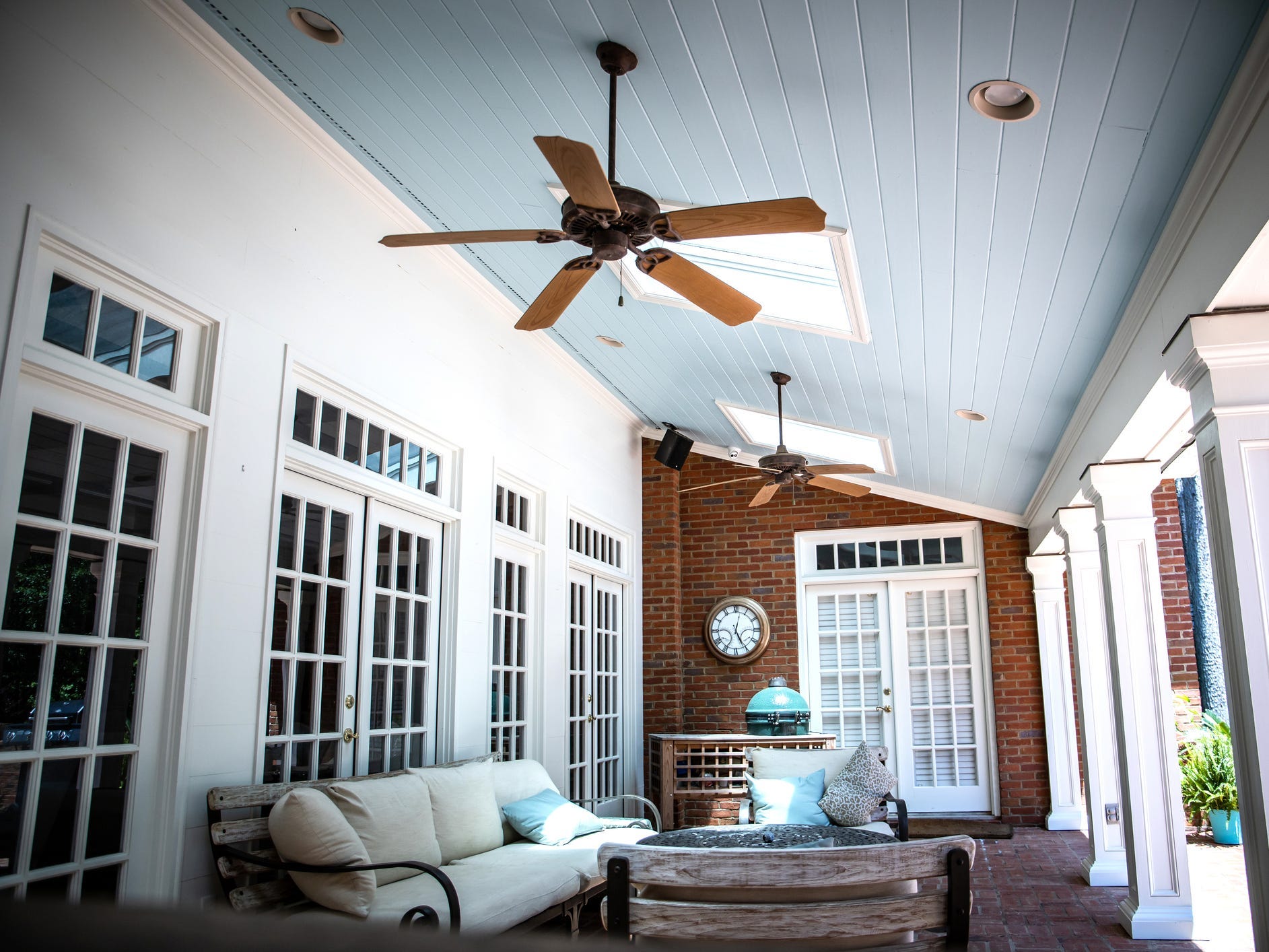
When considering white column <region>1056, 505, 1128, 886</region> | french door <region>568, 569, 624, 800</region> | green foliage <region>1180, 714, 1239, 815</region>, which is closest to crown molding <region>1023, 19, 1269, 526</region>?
white column <region>1056, 505, 1128, 886</region>

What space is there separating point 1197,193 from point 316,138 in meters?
3.62

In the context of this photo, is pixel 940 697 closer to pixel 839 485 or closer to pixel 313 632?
pixel 839 485

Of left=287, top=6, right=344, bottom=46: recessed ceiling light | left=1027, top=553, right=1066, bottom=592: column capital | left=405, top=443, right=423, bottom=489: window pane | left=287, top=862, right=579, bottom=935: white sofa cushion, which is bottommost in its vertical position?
left=287, top=862, right=579, bottom=935: white sofa cushion

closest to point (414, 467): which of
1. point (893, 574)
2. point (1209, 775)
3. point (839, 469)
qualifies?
point (839, 469)

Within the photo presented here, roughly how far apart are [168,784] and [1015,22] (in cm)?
364

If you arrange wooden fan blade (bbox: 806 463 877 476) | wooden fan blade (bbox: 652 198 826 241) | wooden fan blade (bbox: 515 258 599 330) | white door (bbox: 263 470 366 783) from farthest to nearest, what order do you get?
wooden fan blade (bbox: 806 463 877 476) < white door (bbox: 263 470 366 783) < wooden fan blade (bbox: 515 258 599 330) < wooden fan blade (bbox: 652 198 826 241)

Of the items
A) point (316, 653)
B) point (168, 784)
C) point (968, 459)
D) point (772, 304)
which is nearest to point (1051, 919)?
point (968, 459)

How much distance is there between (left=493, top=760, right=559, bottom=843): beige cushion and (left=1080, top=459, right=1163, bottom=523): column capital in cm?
342

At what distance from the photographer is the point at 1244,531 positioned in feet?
10.0

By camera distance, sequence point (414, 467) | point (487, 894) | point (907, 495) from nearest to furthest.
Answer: point (487, 894)
point (414, 467)
point (907, 495)

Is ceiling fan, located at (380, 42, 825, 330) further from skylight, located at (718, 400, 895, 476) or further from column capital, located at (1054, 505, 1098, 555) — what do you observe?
skylight, located at (718, 400, 895, 476)

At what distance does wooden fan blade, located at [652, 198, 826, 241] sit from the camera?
294 cm

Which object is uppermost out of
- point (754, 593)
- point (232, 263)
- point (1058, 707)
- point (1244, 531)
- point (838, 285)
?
point (838, 285)

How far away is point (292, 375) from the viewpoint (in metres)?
4.27
